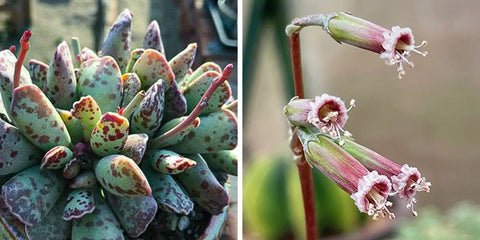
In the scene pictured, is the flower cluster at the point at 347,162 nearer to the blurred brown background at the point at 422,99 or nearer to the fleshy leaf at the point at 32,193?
the fleshy leaf at the point at 32,193

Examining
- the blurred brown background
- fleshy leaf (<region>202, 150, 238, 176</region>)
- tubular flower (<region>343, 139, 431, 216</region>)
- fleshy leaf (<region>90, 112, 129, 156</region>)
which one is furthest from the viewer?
the blurred brown background

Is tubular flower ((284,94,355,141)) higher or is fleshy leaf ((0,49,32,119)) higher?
fleshy leaf ((0,49,32,119))

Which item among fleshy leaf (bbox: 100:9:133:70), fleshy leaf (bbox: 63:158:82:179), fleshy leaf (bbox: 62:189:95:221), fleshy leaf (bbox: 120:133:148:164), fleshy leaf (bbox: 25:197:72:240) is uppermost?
fleshy leaf (bbox: 100:9:133:70)

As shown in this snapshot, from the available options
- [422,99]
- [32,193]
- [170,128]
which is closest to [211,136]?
[170,128]

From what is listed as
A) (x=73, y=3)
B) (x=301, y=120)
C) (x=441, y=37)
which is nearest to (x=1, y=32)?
(x=73, y=3)

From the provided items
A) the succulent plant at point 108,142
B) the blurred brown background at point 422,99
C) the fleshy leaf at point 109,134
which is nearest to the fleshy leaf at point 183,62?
the succulent plant at point 108,142

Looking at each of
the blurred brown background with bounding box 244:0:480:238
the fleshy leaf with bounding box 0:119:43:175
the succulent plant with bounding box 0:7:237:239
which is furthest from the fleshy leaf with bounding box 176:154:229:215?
the blurred brown background with bounding box 244:0:480:238

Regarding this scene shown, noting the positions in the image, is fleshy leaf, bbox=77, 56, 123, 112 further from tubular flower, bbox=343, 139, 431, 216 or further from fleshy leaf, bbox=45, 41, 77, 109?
tubular flower, bbox=343, 139, 431, 216
